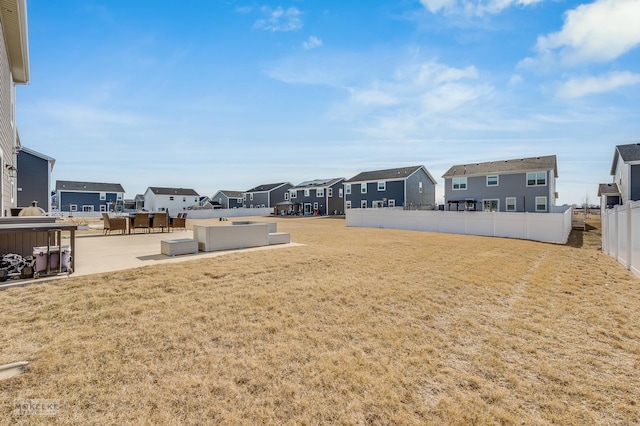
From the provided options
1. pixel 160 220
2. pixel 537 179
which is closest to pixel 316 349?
pixel 160 220

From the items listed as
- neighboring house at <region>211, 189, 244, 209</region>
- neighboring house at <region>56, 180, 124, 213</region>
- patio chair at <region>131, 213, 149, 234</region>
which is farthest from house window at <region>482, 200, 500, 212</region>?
neighboring house at <region>56, 180, 124, 213</region>

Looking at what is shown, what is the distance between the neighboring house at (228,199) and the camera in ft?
201

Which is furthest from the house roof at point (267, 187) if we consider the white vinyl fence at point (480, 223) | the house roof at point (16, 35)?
the house roof at point (16, 35)

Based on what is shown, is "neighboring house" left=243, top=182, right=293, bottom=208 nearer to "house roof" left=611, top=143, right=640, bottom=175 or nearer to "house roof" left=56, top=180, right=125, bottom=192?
"house roof" left=56, top=180, right=125, bottom=192

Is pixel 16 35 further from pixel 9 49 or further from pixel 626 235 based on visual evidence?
pixel 626 235

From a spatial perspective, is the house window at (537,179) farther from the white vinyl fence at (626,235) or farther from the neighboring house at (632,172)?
the white vinyl fence at (626,235)

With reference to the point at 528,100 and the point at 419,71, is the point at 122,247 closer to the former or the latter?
the point at 419,71

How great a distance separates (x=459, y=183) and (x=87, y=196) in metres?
52.5

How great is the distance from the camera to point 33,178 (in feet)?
69.4

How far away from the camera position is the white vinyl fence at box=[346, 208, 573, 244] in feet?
51.3

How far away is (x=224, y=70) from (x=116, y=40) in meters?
3.44

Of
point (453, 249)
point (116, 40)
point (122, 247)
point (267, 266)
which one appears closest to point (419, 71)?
point (453, 249)

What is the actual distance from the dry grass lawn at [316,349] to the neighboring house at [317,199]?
37.5 meters

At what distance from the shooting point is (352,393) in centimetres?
288
